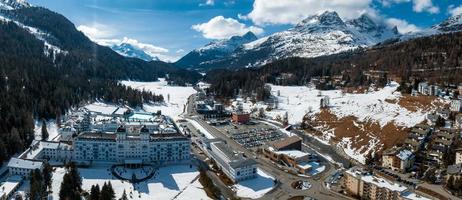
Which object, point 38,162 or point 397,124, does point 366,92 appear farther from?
point 38,162

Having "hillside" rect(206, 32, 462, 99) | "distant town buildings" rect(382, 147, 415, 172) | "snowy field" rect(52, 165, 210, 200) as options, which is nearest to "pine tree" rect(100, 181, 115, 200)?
"snowy field" rect(52, 165, 210, 200)

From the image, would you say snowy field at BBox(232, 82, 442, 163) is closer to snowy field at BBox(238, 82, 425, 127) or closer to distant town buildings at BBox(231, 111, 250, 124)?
snowy field at BBox(238, 82, 425, 127)

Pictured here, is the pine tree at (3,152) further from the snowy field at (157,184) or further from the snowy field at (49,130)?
the snowy field at (49,130)

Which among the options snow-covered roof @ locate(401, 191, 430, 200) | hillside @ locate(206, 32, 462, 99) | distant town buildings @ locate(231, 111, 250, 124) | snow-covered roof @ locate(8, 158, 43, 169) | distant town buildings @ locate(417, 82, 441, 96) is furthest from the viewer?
hillside @ locate(206, 32, 462, 99)

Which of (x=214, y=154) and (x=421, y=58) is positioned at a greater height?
(x=421, y=58)

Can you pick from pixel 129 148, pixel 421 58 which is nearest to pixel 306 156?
pixel 129 148

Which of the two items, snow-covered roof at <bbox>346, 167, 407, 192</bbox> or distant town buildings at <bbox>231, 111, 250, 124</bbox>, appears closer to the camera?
snow-covered roof at <bbox>346, 167, 407, 192</bbox>

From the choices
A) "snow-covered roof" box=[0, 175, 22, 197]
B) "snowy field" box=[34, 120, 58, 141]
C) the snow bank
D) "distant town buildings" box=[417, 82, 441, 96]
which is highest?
"distant town buildings" box=[417, 82, 441, 96]

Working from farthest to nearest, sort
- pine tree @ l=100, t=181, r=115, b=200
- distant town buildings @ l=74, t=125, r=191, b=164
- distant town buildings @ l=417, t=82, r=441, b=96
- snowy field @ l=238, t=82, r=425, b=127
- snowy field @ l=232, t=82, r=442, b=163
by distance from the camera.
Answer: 1. distant town buildings @ l=417, t=82, r=441, b=96
2. snowy field @ l=238, t=82, r=425, b=127
3. snowy field @ l=232, t=82, r=442, b=163
4. distant town buildings @ l=74, t=125, r=191, b=164
5. pine tree @ l=100, t=181, r=115, b=200

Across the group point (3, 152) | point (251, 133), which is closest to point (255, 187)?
point (251, 133)
